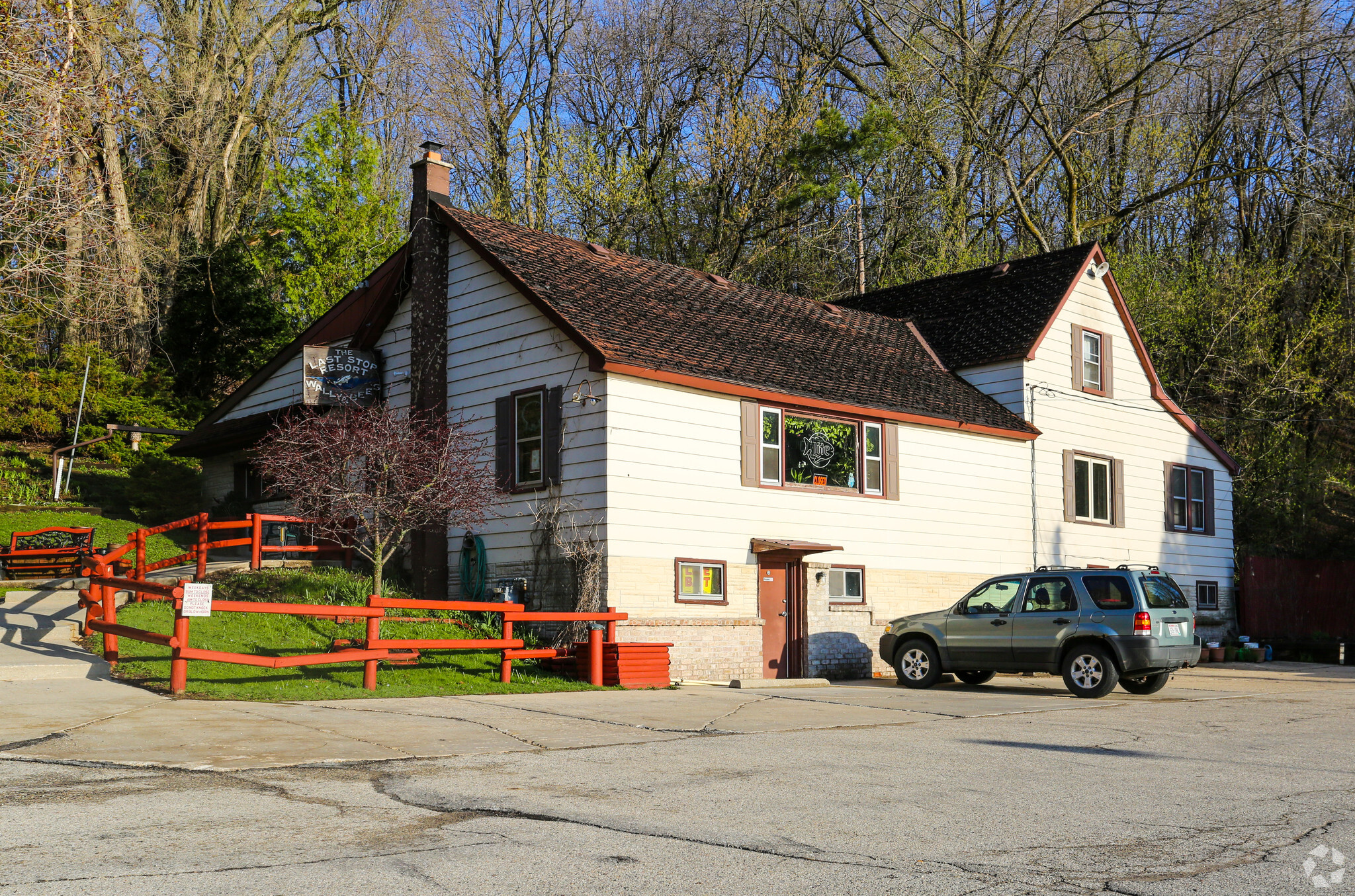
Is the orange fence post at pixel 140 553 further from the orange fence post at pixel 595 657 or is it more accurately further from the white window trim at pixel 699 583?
the white window trim at pixel 699 583

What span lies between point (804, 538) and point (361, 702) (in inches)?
362

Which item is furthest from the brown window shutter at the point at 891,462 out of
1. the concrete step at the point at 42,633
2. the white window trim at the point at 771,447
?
the concrete step at the point at 42,633

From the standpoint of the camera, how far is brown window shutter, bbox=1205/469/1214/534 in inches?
1164

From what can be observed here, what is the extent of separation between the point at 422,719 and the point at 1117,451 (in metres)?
19.9

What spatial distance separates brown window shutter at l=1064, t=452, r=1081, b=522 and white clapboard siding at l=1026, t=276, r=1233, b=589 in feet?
0.36

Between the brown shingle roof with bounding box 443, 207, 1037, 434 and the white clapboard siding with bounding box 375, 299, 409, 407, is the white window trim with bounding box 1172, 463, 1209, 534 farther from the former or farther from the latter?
the white clapboard siding with bounding box 375, 299, 409, 407

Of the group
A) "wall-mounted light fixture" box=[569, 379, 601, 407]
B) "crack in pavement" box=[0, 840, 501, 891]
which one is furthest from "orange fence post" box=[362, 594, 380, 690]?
"crack in pavement" box=[0, 840, 501, 891]

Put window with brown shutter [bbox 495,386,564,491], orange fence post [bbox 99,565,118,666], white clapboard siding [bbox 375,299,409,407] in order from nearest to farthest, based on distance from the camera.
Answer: orange fence post [bbox 99,565,118,666], window with brown shutter [bbox 495,386,564,491], white clapboard siding [bbox 375,299,409,407]

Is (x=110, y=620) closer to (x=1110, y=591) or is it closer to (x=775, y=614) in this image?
(x=775, y=614)

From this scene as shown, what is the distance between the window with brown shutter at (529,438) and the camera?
61.5 ft

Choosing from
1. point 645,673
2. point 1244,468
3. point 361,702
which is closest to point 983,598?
point 645,673

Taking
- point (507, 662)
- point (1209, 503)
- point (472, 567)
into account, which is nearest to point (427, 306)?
point (472, 567)

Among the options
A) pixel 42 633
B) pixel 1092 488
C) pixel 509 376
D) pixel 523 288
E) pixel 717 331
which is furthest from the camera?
pixel 1092 488

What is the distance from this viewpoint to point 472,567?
19984 millimetres
